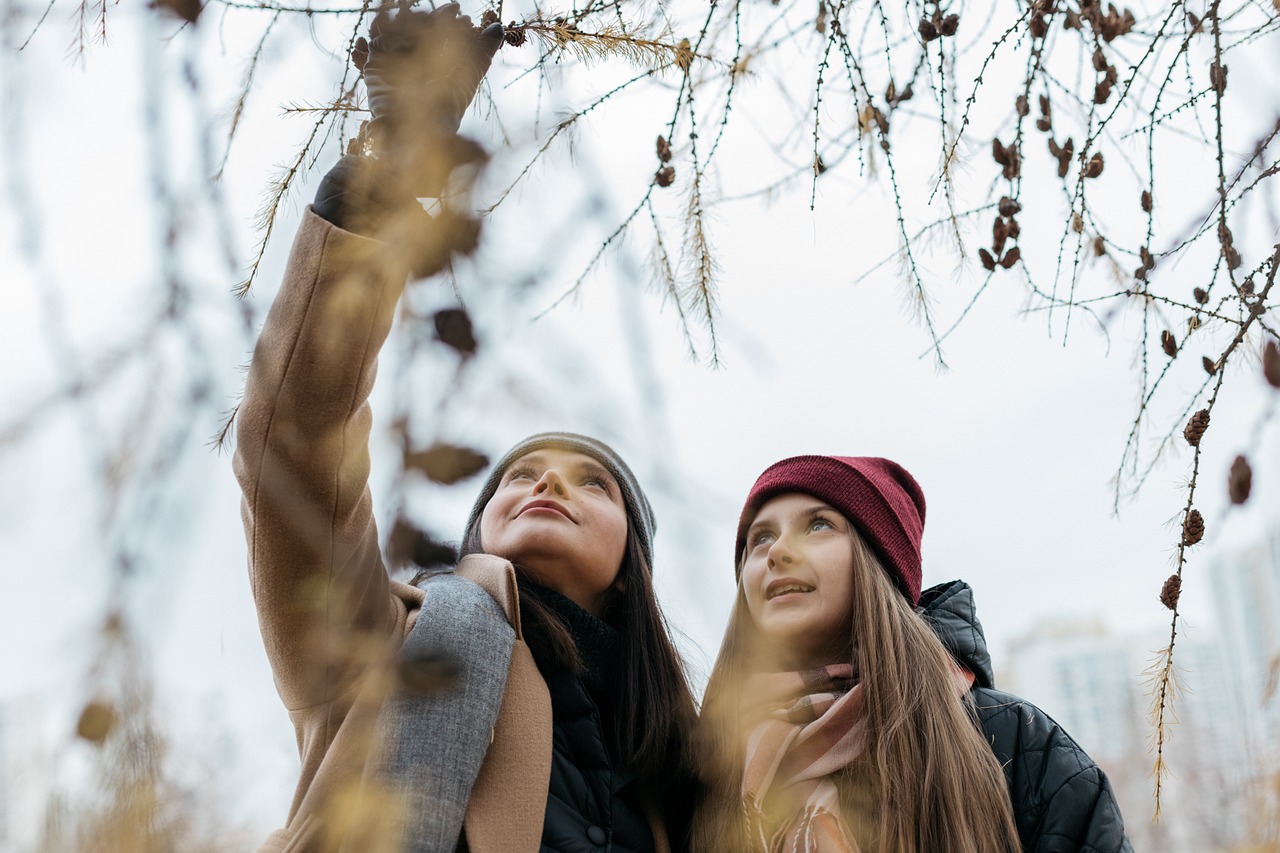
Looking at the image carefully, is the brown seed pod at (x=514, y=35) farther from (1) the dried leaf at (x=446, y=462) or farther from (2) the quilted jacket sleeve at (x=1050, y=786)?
(2) the quilted jacket sleeve at (x=1050, y=786)

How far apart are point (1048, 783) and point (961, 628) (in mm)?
345

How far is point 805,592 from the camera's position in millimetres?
1744

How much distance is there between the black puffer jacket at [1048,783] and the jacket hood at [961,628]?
0.05 metres

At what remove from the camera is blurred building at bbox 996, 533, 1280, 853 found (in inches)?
35.5

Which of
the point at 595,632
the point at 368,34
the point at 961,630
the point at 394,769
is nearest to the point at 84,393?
the point at 368,34

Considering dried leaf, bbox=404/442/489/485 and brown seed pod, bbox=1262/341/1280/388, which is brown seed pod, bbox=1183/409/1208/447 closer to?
brown seed pod, bbox=1262/341/1280/388

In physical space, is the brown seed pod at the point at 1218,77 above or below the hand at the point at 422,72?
above

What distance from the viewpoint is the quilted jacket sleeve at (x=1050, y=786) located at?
146 centimetres

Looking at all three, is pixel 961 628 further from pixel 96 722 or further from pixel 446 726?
pixel 96 722

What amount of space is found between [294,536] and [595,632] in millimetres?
617

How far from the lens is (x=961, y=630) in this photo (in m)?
1.83

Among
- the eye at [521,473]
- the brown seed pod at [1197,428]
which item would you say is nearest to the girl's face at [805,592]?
the eye at [521,473]

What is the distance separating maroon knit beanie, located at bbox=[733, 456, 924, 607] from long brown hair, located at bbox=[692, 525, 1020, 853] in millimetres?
32

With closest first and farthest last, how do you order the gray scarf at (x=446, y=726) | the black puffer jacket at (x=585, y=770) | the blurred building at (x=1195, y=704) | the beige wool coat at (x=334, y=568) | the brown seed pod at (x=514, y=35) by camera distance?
the beige wool coat at (x=334, y=568) → the blurred building at (x=1195, y=704) → the brown seed pod at (x=514, y=35) → the gray scarf at (x=446, y=726) → the black puffer jacket at (x=585, y=770)
